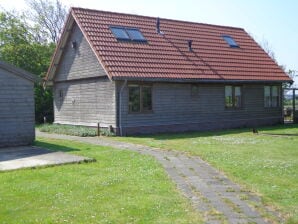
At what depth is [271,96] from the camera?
2931 cm

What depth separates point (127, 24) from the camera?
25406 mm

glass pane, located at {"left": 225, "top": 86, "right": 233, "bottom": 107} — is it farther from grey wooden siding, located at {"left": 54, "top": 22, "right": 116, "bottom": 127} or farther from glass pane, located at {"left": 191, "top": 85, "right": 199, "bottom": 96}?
grey wooden siding, located at {"left": 54, "top": 22, "right": 116, "bottom": 127}

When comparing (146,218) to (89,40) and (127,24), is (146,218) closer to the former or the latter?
(89,40)

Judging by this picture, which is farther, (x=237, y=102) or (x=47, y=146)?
(x=237, y=102)

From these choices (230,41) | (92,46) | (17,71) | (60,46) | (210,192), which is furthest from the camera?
(230,41)

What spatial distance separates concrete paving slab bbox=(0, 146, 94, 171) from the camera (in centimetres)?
1245

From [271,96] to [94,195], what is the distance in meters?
22.7

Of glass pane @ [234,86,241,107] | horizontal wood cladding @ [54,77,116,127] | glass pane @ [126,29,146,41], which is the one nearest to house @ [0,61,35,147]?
horizontal wood cladding @ [54,77,116,127]

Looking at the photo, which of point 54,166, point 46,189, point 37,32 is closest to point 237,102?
Answer: point 54,166

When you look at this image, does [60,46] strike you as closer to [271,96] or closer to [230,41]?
[230,41]

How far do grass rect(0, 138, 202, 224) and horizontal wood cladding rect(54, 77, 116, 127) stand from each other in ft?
32.6

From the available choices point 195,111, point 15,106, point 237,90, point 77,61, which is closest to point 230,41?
point 237,90

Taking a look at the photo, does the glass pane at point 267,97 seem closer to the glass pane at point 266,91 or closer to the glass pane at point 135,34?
the glass pane at point 266,91

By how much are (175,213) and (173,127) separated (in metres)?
16.4
